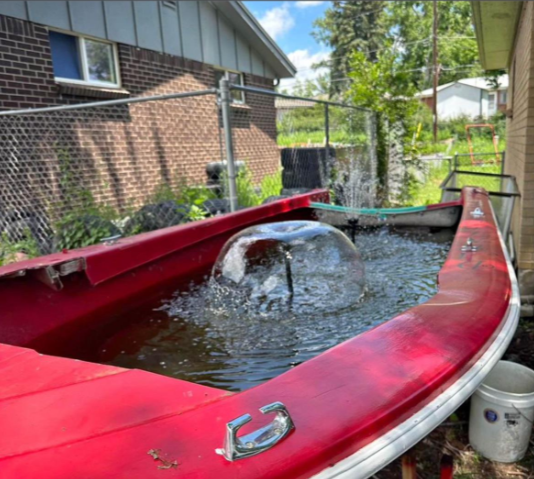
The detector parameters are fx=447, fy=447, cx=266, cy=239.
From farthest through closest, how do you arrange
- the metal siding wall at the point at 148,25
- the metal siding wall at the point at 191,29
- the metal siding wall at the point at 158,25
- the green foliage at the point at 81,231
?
the metal siding wall at the point at 191,29 → the metal siding wall at the point at 148,25 → the metal siding wall at the point at 158,25 → the green foliage at the point at 81,231

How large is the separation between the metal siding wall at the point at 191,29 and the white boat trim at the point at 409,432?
8.39 m

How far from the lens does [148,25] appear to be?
749 cm

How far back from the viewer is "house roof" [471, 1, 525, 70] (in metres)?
5.16

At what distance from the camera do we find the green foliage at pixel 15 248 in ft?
12.7

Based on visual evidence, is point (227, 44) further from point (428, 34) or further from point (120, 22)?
point (428, 34)

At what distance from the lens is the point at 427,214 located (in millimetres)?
4645

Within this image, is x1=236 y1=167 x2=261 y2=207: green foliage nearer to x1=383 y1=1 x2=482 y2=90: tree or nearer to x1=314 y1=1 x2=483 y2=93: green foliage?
x1=314 y1=1 x2=483 y2=93: green foliage

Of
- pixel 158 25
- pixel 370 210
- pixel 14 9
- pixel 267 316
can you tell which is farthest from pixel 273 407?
pixel 158 25

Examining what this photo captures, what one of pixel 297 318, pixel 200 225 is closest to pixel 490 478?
pixel 297 318

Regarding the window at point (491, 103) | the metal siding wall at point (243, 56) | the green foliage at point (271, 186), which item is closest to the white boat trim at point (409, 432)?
the green foliage at point (271, 186)

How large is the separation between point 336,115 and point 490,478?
857 cm

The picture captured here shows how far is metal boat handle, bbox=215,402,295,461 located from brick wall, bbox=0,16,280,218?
190 inches

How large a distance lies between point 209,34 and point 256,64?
6.23 feet

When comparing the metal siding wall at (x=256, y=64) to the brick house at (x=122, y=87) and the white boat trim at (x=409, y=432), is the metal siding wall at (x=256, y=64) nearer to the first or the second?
the brick house at (x=122, y=87)
